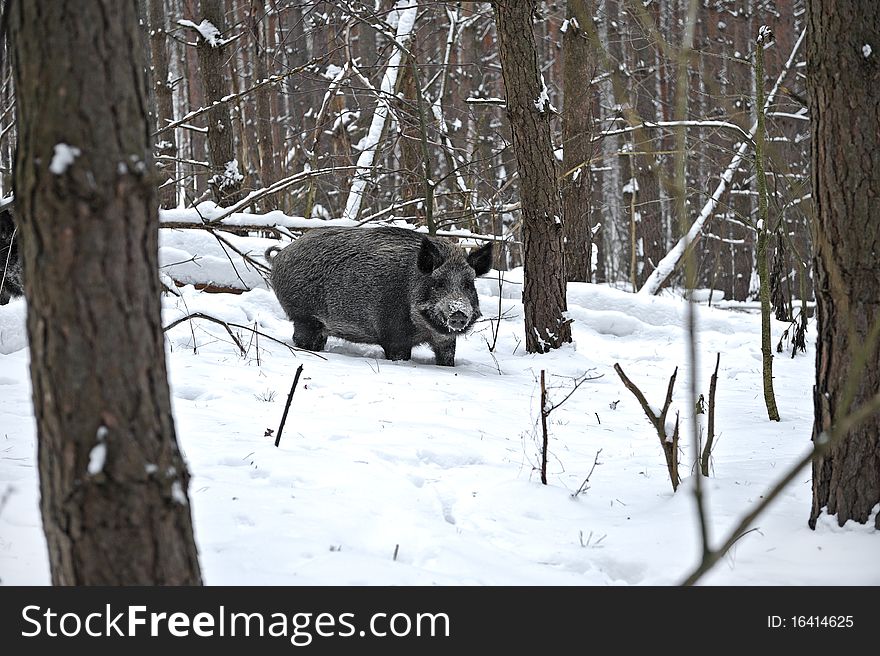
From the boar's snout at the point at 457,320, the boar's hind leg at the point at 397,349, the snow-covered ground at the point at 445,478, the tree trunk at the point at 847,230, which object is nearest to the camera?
the snow-covered ground at the point at 445,478

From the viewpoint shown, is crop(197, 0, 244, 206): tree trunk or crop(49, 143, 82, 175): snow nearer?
crop(49, 143, 82, 175): snow

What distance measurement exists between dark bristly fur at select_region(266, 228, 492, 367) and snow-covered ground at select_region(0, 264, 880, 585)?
377 millimetres

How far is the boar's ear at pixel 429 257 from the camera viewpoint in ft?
21.0

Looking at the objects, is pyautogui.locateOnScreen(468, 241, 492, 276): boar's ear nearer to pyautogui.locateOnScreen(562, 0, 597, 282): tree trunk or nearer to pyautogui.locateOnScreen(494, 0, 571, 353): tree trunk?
pyautogui.locateOnScreen(494, 0, 571, 353): tree trunk

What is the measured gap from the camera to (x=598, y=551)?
3.03 m

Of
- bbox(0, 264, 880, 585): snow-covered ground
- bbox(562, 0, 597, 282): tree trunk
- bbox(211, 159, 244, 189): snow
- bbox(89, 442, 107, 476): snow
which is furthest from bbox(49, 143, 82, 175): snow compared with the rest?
bbox(562, 0, 597, 282): tree trunk

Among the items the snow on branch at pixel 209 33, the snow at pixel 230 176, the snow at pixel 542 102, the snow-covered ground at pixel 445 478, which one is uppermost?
the snow on branch at pixel 209 33

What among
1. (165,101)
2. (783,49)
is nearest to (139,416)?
(165,101)

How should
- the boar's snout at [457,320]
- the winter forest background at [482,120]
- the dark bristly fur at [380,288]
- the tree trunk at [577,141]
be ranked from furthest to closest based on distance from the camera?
the tree trunk at [577,141] < the winter forest background at [482,120] < the dark bristly fur at [380,288] < the boar's snout at [457,320]

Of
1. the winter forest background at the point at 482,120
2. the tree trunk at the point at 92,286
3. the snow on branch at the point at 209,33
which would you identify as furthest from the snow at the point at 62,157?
the snow on branch at the point at 209,33

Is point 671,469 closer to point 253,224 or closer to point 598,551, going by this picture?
point 598,551

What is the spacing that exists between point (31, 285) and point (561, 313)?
227 inches

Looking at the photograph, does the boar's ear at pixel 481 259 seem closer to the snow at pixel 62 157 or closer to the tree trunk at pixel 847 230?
the tree trunk at pixel 847 230

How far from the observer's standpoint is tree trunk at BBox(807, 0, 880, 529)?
2982 millimetres
